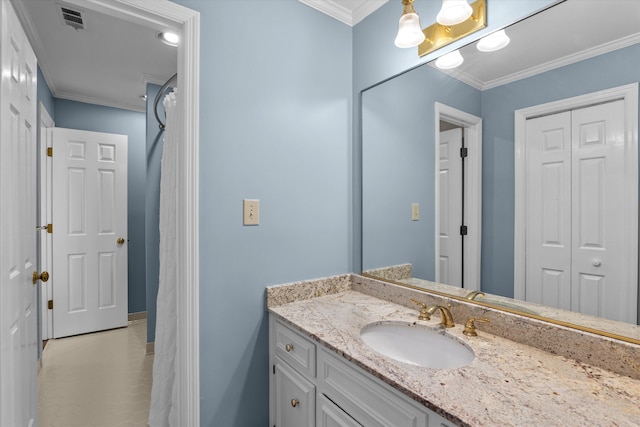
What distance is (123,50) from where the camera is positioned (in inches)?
96.5

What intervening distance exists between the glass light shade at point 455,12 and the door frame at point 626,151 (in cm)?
40

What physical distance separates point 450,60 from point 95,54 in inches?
105

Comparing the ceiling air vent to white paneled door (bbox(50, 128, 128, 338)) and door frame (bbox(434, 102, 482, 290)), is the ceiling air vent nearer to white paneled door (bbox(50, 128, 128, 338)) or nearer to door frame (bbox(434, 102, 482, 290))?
white paneled door (bbox(50, 128, 128, 338))

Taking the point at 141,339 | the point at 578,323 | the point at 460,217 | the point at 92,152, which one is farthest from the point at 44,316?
the point at 578,323

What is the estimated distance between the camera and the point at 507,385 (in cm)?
84

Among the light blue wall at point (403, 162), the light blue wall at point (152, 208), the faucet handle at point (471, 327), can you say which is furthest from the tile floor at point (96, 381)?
the faucet handle at point (471, 327)

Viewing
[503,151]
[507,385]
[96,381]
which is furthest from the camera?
[96,381]

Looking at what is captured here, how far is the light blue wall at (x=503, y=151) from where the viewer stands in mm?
1031

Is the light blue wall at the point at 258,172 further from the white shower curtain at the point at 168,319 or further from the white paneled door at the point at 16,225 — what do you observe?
the white paneled door at the point at 16,225

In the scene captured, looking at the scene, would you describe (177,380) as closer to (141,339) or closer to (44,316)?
(141,339)

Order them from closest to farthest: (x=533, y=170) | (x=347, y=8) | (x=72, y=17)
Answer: (x=533, y=170)
(x=347, y=8)
(x=72, y=17)

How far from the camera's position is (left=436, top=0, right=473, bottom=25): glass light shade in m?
1.17

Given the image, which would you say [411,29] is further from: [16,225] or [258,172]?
[16,225]

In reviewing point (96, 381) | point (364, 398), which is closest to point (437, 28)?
point (364, 398)
